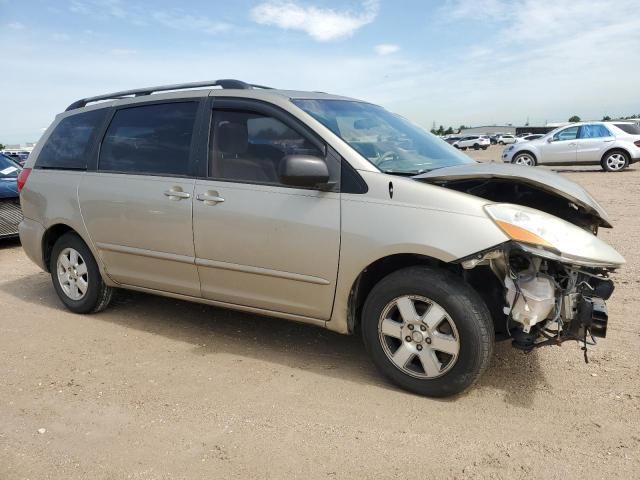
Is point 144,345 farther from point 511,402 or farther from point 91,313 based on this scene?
point 511,402

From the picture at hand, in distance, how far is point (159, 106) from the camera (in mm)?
4207

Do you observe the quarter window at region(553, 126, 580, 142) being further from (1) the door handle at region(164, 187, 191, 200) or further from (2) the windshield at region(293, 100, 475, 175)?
(1) the door handle at region(164, 187, 191, 200)

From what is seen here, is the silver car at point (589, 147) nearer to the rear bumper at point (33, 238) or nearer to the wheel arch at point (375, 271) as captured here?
the wheel arch at point (375, 271)

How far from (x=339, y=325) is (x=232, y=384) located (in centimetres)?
79

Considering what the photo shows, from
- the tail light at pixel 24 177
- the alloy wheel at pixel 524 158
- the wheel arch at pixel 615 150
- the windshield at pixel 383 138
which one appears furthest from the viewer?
the alloy wheel at pixel 524 158

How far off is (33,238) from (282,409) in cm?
326

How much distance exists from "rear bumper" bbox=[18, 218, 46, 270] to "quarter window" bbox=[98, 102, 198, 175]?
1.03m

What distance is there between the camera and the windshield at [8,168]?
331 inches

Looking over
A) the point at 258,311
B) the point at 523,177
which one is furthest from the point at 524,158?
the point at 258,311

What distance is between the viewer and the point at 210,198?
3715 millimetres

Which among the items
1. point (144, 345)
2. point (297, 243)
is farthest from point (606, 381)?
point (144, 345)

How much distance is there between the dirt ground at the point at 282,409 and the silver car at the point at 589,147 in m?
13.9

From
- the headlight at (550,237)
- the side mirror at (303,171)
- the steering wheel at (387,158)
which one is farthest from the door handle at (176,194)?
the headlight at (550,237)

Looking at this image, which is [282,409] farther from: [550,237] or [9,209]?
[9,209]
